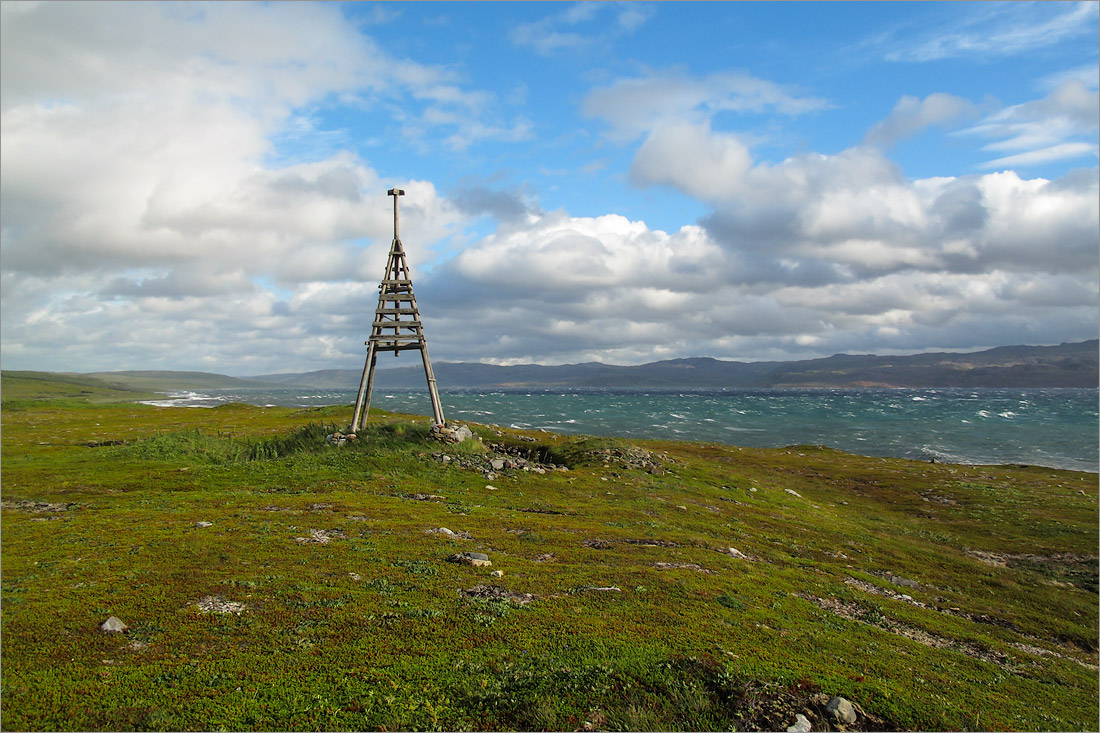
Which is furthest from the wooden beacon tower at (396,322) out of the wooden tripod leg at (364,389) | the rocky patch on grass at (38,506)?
the rocky patch on grass at (38,506)

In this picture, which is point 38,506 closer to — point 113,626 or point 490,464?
point 113,626

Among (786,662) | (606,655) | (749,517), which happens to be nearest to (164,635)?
(606,655)

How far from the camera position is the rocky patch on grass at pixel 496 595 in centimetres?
1135

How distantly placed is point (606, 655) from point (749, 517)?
686 inches

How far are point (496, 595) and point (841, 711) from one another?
645cm

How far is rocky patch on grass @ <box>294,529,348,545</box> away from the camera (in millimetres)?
14741

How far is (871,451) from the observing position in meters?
79.4

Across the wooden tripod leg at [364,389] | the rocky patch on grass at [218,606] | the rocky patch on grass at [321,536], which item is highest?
the wooden tripod leg at [364,389]

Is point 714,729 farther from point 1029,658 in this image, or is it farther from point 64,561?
point 64,561

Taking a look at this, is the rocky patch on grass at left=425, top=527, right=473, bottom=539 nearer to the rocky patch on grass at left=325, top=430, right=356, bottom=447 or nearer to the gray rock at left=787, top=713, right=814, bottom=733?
the gray rock at left=787, top=713, right=814, bottom=733

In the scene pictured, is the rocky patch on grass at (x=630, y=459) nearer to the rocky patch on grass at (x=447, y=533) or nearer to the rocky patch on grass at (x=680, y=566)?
the rocky patch on grass at (x=447, y=533)

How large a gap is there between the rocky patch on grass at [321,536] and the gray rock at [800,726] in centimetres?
1165

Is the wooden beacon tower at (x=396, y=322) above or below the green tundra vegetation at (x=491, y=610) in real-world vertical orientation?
above

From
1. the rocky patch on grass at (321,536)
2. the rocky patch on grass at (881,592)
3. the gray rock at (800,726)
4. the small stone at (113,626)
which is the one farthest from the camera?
the rocky patch on grass at (881,592)
